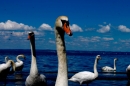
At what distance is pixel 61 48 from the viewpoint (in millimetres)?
5719

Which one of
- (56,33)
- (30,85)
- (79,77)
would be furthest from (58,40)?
(79,77)

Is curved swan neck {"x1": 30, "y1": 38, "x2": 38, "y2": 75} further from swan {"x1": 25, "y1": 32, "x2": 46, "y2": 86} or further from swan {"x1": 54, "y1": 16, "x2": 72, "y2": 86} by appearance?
swan {"x1": 54, "y1": 16, "x2": 72, "y2": 86}

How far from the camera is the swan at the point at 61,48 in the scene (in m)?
5.41

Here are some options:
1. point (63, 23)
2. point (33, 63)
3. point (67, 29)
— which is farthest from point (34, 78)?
point (67, 29)

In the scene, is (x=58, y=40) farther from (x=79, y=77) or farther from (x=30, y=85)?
(x=79, y=77)

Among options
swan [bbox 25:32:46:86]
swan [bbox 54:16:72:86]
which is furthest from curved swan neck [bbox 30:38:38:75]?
swan [bbox 54:16:72:86]

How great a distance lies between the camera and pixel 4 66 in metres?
20.3

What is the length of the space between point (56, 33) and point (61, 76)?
77 centimetres

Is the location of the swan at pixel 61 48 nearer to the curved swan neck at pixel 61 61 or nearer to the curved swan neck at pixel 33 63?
the curved swan neck at pixel 61 61

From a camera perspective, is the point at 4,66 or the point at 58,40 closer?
the point at 58,40

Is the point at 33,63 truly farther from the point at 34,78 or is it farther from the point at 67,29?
the point at 67,29

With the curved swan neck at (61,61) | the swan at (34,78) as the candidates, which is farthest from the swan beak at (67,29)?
the swan at (34,78)

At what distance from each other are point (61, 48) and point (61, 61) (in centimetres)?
23

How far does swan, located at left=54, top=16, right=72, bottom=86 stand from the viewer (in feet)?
17.8
